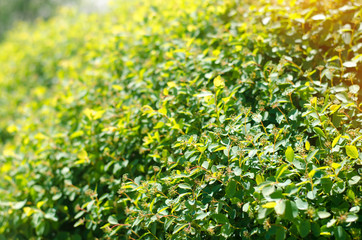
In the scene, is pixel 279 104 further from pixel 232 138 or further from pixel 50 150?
pixel 50 150

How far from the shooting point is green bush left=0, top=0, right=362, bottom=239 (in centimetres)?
178

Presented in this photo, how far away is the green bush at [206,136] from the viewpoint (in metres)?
1.78

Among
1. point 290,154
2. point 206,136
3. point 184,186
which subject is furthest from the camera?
point 206,136

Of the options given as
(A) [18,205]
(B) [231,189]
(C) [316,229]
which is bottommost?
(A) [18,205]

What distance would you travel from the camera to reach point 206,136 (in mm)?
2104

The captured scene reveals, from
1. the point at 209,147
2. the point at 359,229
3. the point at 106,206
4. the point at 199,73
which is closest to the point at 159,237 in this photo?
the point at 106,206

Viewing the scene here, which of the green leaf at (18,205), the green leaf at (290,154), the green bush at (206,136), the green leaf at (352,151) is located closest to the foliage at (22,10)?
the green bush at (206,136)

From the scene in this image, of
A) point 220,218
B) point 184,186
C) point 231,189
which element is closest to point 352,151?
point 231,189

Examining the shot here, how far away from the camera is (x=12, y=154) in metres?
3.12

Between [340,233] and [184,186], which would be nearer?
[340,233]

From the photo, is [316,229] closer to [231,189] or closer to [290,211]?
[290,211]

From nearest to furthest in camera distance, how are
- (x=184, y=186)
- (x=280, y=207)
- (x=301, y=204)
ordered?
(x=280, y=207), (x=301, y=204), (x=184, y=186)

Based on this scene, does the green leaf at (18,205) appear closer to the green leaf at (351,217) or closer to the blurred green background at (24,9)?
the green leaf at (351,217)

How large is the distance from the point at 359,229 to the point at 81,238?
2.02 metres
